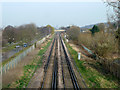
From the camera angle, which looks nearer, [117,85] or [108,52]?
[117,85]

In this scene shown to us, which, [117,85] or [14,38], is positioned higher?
[14,38]

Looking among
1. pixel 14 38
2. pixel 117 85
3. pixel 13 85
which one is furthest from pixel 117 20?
pixel 14 38

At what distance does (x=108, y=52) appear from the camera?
1527cm

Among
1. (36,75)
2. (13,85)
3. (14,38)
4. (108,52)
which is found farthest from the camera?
(14,38)

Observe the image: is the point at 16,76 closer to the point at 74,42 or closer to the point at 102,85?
→ the point at 102,85

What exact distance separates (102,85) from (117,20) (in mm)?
5147

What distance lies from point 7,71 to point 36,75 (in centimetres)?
234

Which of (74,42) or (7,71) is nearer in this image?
(7,71)

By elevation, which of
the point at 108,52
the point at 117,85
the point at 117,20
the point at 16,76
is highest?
the point at 117,20

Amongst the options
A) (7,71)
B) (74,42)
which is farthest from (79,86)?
(74,42)

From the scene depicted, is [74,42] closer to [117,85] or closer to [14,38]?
[14,38]

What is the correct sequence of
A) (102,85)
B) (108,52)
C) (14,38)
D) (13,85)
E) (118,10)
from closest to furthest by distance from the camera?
1. (13,85)
2. (102,85)
3. (118,10)
4. (108,52)
5. (14,38)

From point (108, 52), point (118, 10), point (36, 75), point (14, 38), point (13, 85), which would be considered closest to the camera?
point (13, 85)

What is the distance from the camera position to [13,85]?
814 cm
